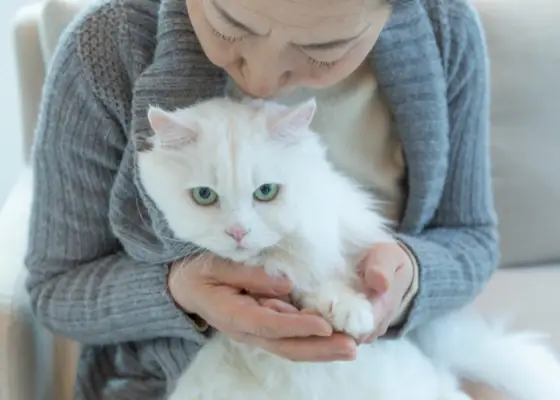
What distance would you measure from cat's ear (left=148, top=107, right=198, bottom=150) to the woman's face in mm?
89

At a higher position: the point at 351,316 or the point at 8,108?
the point at 351,316

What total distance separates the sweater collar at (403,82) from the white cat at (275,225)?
0.20 ft

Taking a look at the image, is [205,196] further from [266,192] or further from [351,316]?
[351,316]

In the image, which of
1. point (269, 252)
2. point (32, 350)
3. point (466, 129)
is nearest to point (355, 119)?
point (466, 129)

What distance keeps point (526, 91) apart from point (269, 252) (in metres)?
0.70

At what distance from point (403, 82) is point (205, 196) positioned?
326 mm

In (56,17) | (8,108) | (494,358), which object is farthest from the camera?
(8,108)

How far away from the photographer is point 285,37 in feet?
2.66

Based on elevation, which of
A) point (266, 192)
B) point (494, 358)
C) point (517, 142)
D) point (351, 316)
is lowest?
point (494, 358)

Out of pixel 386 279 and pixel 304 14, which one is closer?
pixel 304 14

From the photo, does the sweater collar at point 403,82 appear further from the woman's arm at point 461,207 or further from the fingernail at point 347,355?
the fingernail at point 347,355

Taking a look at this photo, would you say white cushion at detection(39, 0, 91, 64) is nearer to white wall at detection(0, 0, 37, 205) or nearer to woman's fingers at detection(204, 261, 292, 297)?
woman's fingers at detection(204, 261, 292, 297)

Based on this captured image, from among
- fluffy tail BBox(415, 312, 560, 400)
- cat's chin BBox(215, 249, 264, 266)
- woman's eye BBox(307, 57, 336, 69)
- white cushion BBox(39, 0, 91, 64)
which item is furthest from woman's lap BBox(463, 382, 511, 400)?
white cushion BBox(39, 0, 91, 64)

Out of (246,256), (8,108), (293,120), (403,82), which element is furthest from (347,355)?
(8,108)
